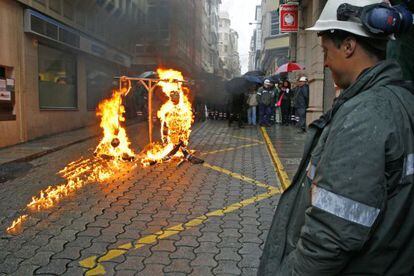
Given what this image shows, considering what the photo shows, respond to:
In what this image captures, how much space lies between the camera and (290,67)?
1873cm

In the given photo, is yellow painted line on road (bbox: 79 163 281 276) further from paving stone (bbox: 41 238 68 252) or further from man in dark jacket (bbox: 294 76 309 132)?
man in dark jacket (bbox: 294 76 309 132)

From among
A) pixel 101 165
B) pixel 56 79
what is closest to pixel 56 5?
pixel 56 79

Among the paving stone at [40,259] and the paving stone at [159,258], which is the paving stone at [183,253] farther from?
the paving stone at [40,259]

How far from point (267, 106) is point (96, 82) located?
25.7 ft

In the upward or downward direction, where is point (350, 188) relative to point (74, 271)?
upward

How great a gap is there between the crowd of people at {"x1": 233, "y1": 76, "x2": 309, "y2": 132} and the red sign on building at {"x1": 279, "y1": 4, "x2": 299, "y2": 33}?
7.72 ft

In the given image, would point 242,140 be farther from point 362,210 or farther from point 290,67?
point 362,210

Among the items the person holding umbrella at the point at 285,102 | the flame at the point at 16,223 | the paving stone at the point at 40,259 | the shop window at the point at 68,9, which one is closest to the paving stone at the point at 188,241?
the paving stone at the point at 40,259

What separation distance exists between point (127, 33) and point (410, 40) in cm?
1990

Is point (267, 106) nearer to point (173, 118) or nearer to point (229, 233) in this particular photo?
point (173, 118)

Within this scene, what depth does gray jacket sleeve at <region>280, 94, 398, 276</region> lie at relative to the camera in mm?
1268

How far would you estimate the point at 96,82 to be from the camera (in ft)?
63.4

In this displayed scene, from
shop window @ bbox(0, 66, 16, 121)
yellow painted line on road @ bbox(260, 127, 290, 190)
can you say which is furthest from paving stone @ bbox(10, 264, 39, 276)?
shop window @ bbox(0, 66, 16, 121)

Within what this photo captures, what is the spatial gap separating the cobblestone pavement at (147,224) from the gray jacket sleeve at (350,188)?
237cm
